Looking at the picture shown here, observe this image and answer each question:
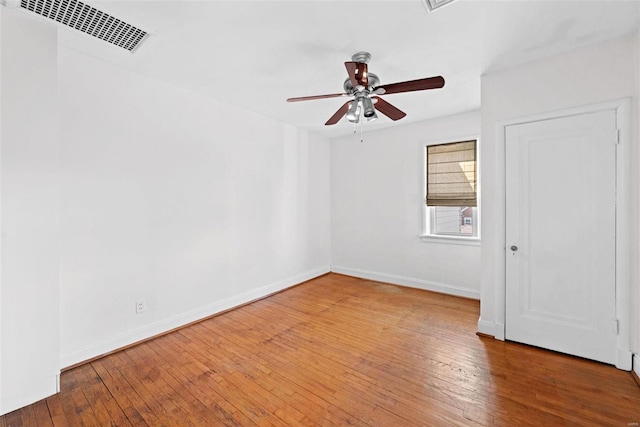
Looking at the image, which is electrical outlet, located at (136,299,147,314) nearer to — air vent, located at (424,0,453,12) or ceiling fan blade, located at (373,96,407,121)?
ceiling fan blade, located at (373,96,407,121)

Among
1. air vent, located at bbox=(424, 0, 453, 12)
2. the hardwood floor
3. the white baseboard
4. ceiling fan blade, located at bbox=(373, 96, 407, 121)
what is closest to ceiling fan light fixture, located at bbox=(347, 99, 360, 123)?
ceiling fan blade, located at bbox=(373, 96, 407, 121)

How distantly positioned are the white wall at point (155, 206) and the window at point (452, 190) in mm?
2276

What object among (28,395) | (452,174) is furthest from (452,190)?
(28,395)

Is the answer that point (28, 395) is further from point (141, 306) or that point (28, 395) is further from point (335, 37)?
point (335, 37)

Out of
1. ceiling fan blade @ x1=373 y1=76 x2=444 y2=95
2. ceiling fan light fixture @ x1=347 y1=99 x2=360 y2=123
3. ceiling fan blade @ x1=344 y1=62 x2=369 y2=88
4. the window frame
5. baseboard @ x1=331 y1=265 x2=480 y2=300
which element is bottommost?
baseboard @ x1=331 y1=265 x2=480 y2=300

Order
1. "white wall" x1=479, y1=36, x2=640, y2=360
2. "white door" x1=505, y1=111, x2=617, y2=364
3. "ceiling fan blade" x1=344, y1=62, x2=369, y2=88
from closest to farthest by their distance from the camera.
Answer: "ceiling fan blade" x1=344, y1=62, x2=369, y2=88
"white wall" x1=479, y1=36, x2=640, y2=360
"white door" x1=505, y1=111, x2=617, y2=364

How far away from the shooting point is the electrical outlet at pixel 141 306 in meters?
2.76

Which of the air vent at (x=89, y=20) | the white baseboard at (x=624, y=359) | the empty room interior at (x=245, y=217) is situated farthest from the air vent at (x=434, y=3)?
the white baseboard at (x=624, y=359)

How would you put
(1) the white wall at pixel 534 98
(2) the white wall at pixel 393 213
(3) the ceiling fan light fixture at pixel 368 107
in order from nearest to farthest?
1. (1) the white wall at pixel 534 98
2. (3) the ceiling fan light fixture at pixel 368 107
3. (2) the white wall at pixel 393 213

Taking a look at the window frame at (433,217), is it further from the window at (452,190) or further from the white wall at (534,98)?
the white wall at (534,98)

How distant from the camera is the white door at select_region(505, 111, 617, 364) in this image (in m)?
2.30

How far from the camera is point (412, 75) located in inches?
109

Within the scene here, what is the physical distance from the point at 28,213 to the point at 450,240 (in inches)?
175

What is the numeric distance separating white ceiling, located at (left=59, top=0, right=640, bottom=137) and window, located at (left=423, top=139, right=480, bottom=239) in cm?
117
